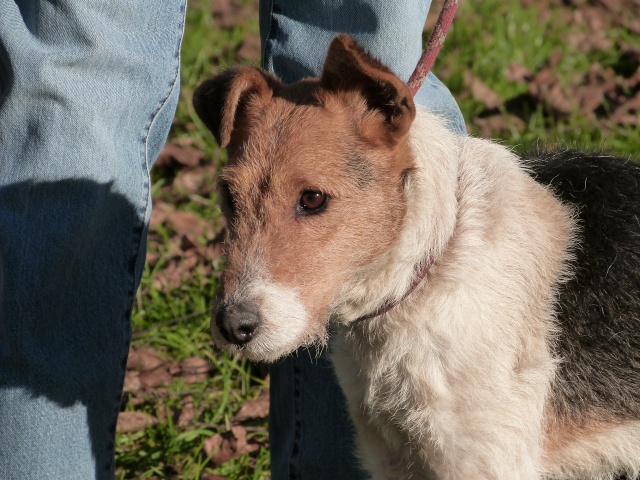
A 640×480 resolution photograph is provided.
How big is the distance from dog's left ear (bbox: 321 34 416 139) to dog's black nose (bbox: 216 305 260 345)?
807mm

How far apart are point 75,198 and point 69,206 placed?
0.04 meters

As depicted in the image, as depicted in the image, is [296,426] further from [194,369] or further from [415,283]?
[415,283]

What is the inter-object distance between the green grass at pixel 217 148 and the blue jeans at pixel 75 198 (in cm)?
89

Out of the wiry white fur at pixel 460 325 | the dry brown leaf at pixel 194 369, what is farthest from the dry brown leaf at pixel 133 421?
the wiry white fur at pixel 460 325

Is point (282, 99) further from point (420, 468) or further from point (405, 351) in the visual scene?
point (420, 468)

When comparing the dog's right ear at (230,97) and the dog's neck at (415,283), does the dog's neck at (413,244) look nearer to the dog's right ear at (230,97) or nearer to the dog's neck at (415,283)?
the dog's neck at (415,283)

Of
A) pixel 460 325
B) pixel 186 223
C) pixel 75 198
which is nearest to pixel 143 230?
pixel 75 198

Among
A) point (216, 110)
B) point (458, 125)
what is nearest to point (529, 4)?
point (458, 125)

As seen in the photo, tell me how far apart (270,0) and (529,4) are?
4.55 metres

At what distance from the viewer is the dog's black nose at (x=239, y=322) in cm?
280

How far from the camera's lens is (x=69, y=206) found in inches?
128

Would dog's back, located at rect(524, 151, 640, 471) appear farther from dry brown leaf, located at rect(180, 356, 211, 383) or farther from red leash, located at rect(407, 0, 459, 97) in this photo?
dry brown leaf, located at rect(180, 356, 211, 383)

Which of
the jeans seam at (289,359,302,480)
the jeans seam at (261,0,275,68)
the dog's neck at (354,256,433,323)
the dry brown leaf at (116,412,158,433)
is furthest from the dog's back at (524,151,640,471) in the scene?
the dry brown leaf at (116,412,158,433)

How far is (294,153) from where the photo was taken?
9.78ft
